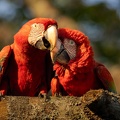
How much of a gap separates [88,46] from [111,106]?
4.09 feet

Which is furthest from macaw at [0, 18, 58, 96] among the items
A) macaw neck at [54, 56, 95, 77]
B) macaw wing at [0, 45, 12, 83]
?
macaw neck at [54, 56, 95, 77]

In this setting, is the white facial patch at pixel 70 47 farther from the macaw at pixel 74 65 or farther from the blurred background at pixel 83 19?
the blurred background at pixel 83 19

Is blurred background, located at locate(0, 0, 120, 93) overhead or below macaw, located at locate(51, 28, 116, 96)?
overhead

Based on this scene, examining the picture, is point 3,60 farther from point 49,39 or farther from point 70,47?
point 70,47

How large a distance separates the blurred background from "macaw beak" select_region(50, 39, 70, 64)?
469 centimetres

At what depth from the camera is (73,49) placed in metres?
5.59

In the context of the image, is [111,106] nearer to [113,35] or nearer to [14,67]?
[14,67]

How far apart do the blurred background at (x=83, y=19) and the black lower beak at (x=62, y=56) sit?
4.68 m

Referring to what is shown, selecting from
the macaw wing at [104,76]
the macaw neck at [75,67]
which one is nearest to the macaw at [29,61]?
the macaw neck at [75,67]

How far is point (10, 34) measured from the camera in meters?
11.0

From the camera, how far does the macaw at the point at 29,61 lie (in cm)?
557

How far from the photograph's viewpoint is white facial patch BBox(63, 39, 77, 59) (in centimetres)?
552

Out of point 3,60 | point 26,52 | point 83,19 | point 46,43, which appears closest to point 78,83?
point 46,43

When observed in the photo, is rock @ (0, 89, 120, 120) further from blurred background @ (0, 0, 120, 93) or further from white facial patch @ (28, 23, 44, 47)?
blurred background @ (0, 0, 120, 93)
